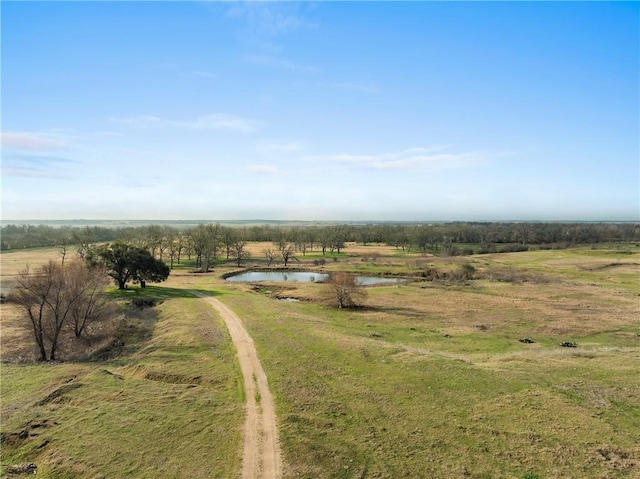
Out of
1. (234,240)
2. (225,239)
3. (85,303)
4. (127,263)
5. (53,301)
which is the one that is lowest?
(85,303)

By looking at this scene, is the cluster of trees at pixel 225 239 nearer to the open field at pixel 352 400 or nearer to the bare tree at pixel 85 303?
the bare tree at pixel 85 303

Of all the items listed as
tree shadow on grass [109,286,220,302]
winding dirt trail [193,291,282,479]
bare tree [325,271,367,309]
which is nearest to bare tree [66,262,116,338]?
tree shadow on grass [109,286,220,302]

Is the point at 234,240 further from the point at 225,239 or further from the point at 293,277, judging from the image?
the point at 293,277

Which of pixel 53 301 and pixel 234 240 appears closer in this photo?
pixel 53 301

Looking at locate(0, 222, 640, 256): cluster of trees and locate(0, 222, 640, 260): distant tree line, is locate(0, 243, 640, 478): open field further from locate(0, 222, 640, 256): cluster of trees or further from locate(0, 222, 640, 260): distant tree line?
locate(0, 222, 640, 256): cluster of trees

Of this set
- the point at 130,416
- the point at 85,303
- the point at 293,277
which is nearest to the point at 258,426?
the point at 130,416

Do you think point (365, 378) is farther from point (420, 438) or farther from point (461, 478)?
point (461, 478)
